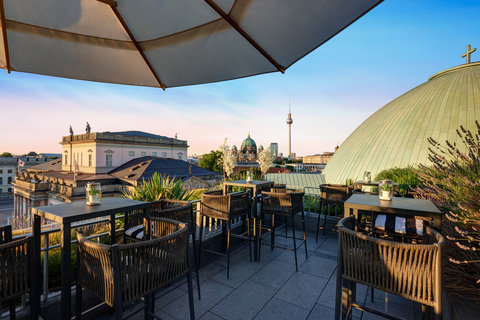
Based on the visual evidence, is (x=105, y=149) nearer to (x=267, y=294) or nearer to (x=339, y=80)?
(x=339, y=80)

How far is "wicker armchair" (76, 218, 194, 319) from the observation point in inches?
52.3

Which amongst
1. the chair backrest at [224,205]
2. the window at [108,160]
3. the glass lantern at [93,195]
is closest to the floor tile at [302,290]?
the chair backrest at [224,205]

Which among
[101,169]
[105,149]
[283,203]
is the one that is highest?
[105,149]

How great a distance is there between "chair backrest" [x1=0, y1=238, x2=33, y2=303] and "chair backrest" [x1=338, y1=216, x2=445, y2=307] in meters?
2.25

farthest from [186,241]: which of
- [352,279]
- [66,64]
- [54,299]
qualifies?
[66,64]

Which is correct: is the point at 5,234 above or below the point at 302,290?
above

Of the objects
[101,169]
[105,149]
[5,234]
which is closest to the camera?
[5,234]

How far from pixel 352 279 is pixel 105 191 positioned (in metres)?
38.5

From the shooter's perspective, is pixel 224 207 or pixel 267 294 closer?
pixel 267 294

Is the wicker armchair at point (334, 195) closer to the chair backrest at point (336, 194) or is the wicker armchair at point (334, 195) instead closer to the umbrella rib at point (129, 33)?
the chair backrest at point (336, 194)

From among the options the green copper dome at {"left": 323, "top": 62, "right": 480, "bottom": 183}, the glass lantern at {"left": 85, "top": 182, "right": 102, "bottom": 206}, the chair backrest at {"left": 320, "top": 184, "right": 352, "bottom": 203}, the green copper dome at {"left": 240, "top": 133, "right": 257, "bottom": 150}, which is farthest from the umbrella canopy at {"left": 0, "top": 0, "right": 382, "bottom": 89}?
the green copper dome at {"left": 240, "top": 133, "right": 257, "bottom": 150}

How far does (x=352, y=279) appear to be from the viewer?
1.54m

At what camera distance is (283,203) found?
142 inches

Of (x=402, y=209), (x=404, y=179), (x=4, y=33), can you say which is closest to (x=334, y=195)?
(x=402, y=209)
